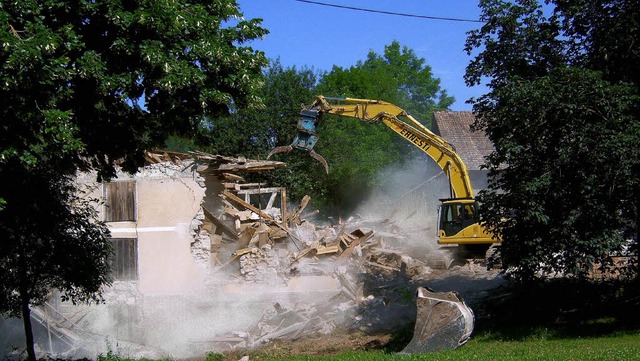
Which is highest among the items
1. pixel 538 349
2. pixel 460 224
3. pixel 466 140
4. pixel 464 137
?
pixel 464 137

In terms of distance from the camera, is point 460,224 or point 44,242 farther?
point 460,224

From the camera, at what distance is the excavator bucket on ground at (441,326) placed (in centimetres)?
1262

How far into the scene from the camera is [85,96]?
31.8 ft

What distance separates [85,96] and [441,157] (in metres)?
14.2

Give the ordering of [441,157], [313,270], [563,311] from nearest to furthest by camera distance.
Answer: [563,311], [441,157], [313,270]

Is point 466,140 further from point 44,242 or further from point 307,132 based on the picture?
point 44,242

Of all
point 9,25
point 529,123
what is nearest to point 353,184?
point 529,123

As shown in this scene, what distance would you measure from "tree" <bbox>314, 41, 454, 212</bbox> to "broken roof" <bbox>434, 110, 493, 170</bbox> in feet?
14.6

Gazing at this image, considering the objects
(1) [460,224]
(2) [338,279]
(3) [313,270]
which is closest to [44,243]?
(2) [338,279]

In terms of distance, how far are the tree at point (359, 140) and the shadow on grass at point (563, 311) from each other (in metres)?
20.2

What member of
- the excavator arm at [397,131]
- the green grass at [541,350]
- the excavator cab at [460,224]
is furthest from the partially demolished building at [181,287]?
the green grass at [541,350]

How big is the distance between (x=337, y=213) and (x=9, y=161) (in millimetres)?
30078

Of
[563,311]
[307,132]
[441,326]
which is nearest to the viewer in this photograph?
A: [441,326]

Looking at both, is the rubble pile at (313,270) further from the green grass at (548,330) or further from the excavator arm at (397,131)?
the excavator arm at (397,131)
